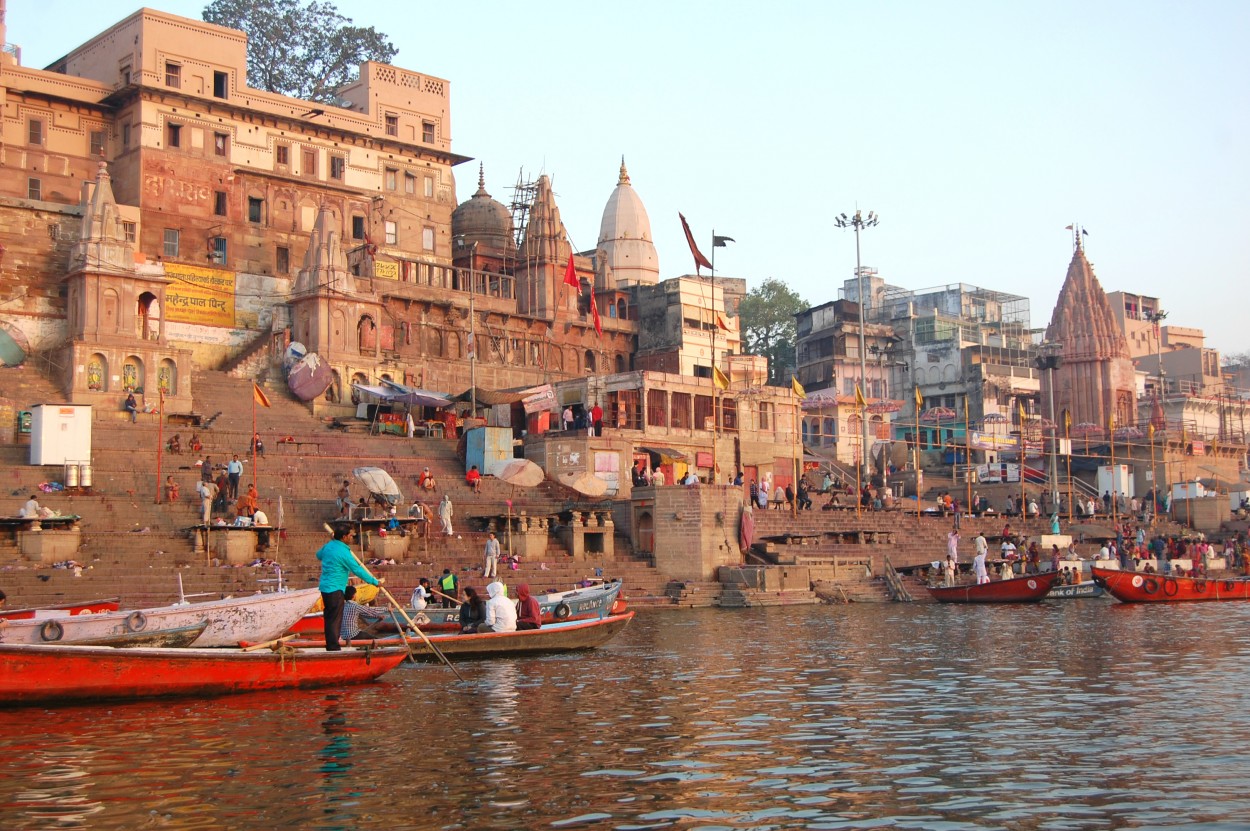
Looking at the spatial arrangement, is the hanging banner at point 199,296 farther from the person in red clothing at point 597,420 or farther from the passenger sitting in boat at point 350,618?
the passenger sitting in boat at point 350,618

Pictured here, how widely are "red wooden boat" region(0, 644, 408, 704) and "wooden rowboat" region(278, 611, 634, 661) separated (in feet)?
7.61

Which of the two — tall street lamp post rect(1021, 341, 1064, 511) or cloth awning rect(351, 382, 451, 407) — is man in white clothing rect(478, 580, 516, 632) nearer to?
cloth awning rect(351, 382, 451, 407)

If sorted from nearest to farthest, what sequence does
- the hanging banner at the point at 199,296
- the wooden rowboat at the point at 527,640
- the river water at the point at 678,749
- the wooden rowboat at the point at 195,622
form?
the river water at the point at 678,749 → the wooden rowboat at the point at 195,622 → the wooden rowboat at the point at 527,640 → the hanging banner at the point at 199,296

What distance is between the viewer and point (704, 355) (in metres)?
57.3

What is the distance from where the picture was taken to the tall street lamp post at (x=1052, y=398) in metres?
52.3

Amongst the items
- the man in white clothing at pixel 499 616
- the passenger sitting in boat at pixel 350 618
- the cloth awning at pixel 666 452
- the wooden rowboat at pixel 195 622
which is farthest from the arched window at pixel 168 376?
the wooden rowboat at pixel 195 622

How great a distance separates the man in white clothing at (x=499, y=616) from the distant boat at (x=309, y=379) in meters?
22.7

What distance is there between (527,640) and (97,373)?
2201 cm

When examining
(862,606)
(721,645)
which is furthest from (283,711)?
(862,606)

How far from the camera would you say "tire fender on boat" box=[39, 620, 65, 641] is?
15.4m

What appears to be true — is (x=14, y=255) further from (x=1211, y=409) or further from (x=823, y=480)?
(x=1211, y=409)

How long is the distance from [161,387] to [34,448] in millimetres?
7366

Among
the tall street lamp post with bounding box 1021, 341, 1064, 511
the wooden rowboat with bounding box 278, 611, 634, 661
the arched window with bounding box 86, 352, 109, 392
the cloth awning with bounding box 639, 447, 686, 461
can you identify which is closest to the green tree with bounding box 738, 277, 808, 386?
the tall street lamp post with bounding box 1021, 341, 1064, 511

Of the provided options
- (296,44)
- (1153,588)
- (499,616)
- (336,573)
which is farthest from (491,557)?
→ (296,44)
